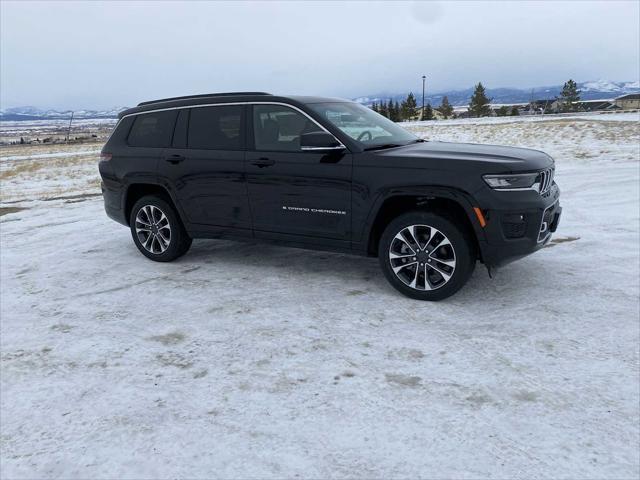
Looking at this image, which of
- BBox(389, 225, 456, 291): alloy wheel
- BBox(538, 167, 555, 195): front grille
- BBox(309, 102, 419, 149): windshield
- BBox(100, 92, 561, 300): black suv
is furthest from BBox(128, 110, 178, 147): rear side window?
BBox(538, 167, 555, 195): front grille

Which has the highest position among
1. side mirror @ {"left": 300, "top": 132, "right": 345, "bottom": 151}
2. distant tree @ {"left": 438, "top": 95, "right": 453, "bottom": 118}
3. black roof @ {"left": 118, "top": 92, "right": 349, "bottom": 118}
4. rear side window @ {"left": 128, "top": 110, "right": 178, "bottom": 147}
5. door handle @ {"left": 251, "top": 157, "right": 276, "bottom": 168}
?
distant tree @ {"left": 438, "top": 95, "right": 453, "bottom": 118}

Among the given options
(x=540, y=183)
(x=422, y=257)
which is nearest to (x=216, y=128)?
(x=422, y=257)

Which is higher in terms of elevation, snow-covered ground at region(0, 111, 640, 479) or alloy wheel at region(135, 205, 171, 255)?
alloy wheel at region(135, 205, 171, 255)

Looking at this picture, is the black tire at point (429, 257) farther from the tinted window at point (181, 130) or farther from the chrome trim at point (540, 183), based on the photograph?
the tinted window at point (181, 130)

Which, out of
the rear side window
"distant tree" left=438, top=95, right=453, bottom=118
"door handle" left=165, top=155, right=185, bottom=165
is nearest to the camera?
"door handle" left=165, top=155, right=185, bottom=165

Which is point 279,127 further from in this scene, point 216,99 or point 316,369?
point 316,369

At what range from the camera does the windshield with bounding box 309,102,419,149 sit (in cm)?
492

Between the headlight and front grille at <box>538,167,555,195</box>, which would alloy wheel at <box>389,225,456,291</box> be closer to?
the headlight

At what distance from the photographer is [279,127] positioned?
202 inches

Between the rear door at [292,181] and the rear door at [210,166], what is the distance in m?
0.17

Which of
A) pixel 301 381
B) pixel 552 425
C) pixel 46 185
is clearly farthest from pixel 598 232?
pixel 46 185

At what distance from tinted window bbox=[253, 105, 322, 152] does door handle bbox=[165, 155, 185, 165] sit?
0.98 meters

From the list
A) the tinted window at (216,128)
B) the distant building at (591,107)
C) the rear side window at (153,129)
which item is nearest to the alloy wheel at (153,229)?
the rear side window at (153,129)

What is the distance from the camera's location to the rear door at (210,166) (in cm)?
533
